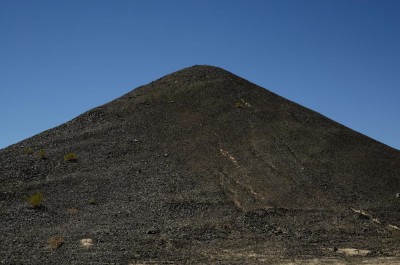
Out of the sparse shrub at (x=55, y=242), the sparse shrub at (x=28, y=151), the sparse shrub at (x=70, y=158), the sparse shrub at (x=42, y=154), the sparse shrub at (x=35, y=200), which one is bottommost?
the sparse shrub at (x=55, y=242)

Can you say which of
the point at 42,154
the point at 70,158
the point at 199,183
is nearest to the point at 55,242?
the point at 199,183

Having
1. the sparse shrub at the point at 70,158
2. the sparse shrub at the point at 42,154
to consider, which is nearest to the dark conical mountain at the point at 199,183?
the sparse shrub at the point at 42,154

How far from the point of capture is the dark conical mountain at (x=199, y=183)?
2417 cm

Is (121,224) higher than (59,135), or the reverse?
(59,135)

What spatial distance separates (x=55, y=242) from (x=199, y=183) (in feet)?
38.0

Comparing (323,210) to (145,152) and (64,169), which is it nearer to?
(145,152)

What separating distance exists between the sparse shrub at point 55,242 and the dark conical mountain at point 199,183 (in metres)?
0.11

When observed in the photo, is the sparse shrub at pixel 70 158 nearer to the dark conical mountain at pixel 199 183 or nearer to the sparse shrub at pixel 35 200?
the dark conical mountain at pixel 199 183

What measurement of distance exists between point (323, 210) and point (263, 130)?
423 inches

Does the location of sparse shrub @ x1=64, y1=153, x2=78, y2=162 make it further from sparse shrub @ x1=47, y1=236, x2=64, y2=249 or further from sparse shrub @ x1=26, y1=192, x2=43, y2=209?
sparse shrub @ x1=47, y1=236, x2=64, y2=249

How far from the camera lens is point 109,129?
40.9m

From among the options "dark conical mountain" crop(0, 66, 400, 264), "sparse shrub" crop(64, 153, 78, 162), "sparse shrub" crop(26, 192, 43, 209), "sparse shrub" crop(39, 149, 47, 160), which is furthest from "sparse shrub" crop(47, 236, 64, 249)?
"sparse shrub" crop(39, 149, 47, 160)

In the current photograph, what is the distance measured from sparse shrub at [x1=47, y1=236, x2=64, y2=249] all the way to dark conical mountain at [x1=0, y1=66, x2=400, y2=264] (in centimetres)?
11

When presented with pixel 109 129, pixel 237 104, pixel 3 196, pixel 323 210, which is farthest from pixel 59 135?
pixel 323 210
